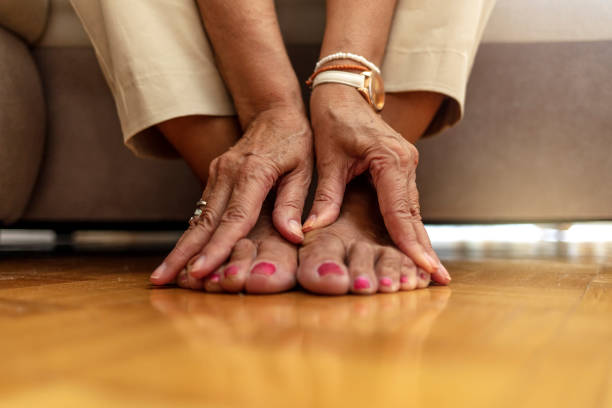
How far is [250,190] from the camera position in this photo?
58 centimetres

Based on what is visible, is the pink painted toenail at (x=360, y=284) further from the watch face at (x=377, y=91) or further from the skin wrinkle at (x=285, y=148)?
the watch face at (x=377, y=91)

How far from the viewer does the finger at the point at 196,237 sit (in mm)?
550

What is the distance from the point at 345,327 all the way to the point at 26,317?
0.21 metres

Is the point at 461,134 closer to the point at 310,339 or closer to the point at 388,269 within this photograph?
the point at 388,269

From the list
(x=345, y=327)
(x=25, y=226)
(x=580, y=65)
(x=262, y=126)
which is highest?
(x=580, y=65)

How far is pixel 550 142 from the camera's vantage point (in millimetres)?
992

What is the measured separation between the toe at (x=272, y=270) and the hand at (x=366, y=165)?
0.06 meters

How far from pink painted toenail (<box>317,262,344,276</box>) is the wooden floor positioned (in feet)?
0.09

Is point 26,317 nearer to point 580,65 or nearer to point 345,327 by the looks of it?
point 345,327

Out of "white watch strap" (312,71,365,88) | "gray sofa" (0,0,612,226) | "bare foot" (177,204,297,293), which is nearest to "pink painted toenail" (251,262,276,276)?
"bare foot" (177,204,297,293)

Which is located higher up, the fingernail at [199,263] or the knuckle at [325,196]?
the knuckle at [325,196]

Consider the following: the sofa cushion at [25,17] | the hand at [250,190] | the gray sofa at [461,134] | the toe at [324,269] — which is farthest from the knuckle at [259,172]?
the sofa cushion at [25,17]

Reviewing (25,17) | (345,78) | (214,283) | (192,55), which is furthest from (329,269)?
(25,17)

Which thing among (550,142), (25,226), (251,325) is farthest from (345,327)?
(25,226)
